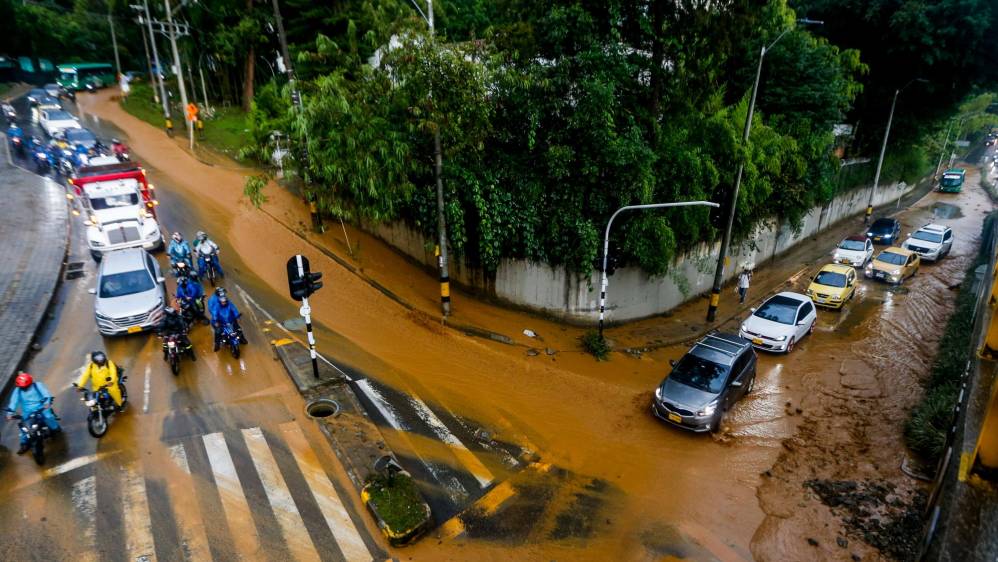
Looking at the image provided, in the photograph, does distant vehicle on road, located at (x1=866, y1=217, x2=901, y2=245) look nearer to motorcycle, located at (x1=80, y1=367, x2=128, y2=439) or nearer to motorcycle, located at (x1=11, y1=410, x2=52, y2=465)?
motorcycle, located at (x1=80, y1=367, x2=128, y2=439)

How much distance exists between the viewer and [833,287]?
20734 millimetres

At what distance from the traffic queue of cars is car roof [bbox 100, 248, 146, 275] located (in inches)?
569

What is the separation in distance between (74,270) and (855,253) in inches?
1267

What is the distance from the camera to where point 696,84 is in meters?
18.8

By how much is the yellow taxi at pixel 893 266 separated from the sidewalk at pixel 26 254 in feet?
100

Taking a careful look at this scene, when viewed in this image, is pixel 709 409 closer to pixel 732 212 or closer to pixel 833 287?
pixel 732 212

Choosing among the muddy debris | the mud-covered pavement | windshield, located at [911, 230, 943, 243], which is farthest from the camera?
windshield, located at [911, 230, 943, 243]

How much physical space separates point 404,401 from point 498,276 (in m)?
6.60

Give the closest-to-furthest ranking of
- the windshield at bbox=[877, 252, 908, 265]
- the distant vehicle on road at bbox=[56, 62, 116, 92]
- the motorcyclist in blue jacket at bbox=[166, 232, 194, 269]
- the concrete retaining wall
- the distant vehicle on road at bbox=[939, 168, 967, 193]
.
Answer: the motorcyclist in blue jacket at bbox=[166, 232, 194, 269]
the concrete retaining wall
the windshield at bbox=[877, 252, 908, 265]
the distant vehicle on road at bbox=[56, 62, 116, 92]
the distant vehicle on road at bbox=[939, 168, 967, 193]

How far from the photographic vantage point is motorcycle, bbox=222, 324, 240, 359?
13258 mm

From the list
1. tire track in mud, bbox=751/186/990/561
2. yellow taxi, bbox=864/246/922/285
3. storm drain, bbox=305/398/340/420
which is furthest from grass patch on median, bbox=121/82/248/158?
yellow taxi, bbox=864/246/922/285

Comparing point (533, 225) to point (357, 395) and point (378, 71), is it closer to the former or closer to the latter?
point (378, 71)

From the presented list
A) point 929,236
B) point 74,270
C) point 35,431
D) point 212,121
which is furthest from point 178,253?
point 929,236

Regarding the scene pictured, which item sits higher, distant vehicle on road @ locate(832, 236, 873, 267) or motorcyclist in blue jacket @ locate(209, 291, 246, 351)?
motorcyclist in blue jacket @ locate(209, 291, 246, 351)
